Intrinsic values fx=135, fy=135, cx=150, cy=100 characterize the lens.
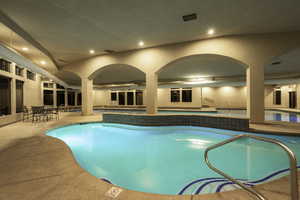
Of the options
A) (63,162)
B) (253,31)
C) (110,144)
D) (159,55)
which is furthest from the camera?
(159,55)

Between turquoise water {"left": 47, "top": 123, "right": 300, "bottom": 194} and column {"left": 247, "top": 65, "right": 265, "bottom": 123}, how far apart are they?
117cm

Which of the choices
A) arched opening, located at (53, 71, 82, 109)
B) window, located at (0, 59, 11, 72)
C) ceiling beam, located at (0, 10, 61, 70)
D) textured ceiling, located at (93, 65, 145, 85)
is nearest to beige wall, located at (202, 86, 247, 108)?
textured ceiling, located at (93, 65, 145, 85)

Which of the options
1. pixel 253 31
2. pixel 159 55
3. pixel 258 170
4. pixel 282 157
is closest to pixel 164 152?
pixel 258 170

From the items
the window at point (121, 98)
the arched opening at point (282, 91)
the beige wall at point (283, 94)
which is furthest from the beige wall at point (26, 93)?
the beige wall at point (283, 94)

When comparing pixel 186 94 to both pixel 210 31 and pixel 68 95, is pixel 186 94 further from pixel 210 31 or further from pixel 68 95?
pixel 68 95

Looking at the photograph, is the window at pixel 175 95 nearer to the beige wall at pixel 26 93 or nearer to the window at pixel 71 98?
the window at pixel 71 98

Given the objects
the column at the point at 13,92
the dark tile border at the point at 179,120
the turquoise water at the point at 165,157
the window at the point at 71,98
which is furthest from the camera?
the window at the point at 71,98

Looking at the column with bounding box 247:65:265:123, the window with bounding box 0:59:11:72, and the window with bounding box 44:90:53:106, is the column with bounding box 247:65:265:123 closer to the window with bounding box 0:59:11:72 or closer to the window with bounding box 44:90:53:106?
the window with bounding box 0:59:11:72

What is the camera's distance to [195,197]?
4.81ft

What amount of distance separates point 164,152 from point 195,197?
7.67 feet

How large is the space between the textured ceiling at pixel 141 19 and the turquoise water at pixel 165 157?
3.63 metres

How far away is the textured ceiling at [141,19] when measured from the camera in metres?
3.41

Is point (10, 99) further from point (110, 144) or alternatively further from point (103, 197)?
point (103, 197)

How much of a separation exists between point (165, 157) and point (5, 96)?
725 centimetres
